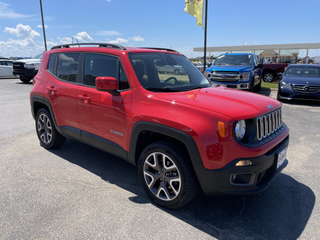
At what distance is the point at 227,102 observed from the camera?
276 cm

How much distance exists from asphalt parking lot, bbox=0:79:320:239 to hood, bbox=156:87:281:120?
3.69 ft

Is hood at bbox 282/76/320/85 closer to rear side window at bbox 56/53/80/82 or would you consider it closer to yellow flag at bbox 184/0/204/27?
yellow flag at bbox 184/0/204/27

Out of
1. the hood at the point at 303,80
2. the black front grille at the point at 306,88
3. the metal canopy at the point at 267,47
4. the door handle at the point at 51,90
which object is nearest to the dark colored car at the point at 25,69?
the door handle at the point at 51,90

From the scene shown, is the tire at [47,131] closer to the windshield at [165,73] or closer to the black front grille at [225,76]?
the windshield at [165,73]

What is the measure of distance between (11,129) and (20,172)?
2.71 metres

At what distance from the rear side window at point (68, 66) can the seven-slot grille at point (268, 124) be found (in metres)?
2.67

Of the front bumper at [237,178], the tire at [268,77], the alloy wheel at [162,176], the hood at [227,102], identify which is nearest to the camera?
the front bumper at [237,178]

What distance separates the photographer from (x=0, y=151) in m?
4.71

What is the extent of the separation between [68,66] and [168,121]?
2.25m

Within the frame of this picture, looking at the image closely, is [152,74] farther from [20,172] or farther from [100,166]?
[20,172]

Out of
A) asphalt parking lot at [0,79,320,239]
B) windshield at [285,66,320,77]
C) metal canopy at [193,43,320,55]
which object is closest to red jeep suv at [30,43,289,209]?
asphalt parking lot at [0,79,320,239]

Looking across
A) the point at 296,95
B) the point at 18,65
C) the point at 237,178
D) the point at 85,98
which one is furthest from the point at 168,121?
the point at 18,65

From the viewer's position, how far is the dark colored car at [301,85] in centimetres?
894

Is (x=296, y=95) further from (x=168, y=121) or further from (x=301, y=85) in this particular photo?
(x=168, y=121)
